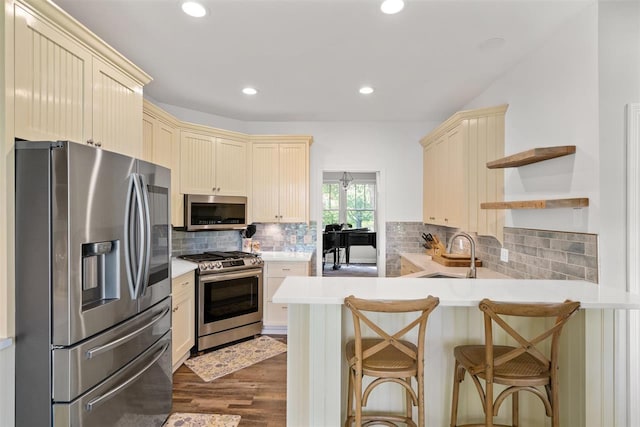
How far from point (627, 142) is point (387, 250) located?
9.54 ft

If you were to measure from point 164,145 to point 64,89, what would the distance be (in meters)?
1.65

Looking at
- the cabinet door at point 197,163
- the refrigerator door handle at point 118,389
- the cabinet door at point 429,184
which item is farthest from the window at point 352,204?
the refrigerator door handle at point 118,389

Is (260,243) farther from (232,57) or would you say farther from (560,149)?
(560,149)

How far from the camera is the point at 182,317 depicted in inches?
119

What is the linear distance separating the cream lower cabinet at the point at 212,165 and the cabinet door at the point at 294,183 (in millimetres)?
481

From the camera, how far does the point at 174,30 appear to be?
7.30 feet

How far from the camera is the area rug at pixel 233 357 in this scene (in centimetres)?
295

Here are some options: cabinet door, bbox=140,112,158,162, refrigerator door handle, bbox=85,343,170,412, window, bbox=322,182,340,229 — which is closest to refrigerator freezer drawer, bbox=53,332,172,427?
refrigerator door handle, bbox=85,343,170,412

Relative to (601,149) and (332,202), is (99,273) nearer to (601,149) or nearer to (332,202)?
(601,149)

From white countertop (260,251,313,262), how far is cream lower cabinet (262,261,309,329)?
0.04 metres

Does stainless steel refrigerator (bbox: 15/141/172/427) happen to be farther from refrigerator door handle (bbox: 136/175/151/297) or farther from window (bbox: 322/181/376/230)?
window (bbox: 322/181/376/230)

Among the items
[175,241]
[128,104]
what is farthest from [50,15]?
[175,241]

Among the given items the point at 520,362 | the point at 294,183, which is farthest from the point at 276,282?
the point at 520,362

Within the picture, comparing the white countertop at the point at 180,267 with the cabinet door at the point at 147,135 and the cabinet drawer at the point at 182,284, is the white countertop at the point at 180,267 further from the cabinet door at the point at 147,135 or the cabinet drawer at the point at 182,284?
the cabinet door at the point at 147,135
